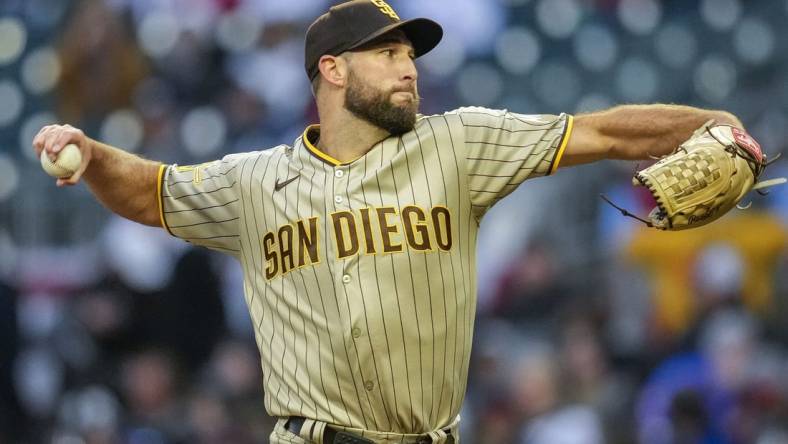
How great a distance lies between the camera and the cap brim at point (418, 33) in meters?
3.23

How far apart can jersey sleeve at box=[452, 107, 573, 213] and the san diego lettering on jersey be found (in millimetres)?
132

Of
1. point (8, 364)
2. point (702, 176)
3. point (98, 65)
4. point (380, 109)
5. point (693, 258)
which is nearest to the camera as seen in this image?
point (702, 176)

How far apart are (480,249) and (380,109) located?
3.21 meters

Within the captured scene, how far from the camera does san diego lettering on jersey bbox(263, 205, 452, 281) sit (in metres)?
3.07

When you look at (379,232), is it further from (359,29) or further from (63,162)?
(63,162)

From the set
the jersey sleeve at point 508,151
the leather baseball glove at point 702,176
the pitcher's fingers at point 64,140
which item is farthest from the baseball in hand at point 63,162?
the leather baseball glove at point 702,176

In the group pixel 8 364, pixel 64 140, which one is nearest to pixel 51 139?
pixel 64 140

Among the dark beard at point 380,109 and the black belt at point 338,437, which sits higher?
the dark beard at point 380,109

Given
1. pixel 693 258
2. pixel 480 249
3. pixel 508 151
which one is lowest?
pixel 693 258

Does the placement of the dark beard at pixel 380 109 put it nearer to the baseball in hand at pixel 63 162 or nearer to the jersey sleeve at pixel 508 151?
the jersey sleeve at pixel 508 151

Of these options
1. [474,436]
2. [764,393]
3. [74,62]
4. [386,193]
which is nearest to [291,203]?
[386,193]

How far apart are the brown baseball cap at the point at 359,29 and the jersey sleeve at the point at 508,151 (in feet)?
1.00

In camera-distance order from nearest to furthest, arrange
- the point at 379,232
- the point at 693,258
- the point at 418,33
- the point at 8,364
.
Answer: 1. the point at 379,232
2. the point at 418,33
3. the point at 693,258
4. the point at 8,364

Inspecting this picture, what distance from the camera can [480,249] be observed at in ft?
20.9
